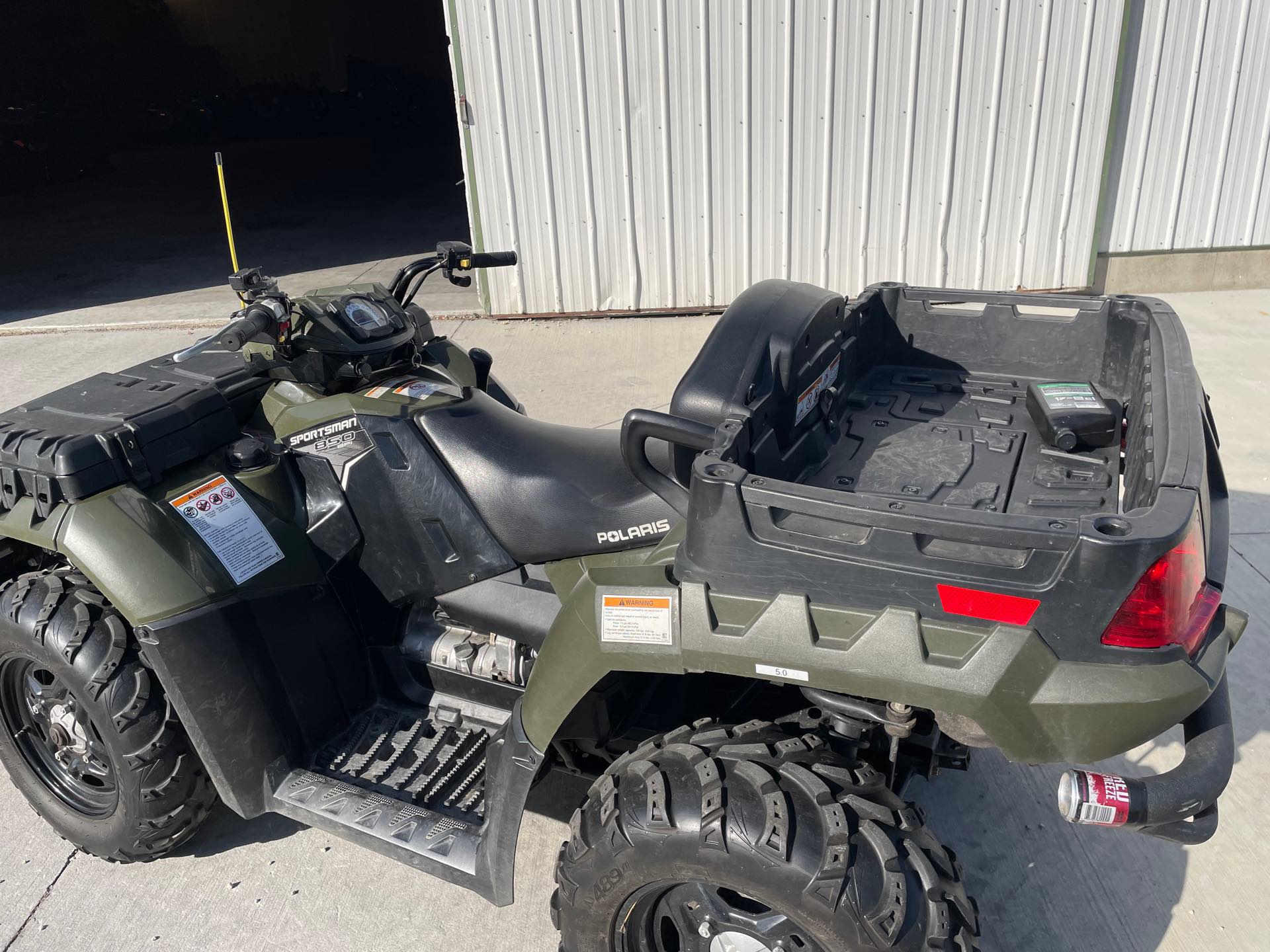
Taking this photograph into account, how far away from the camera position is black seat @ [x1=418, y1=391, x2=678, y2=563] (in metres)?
2.25

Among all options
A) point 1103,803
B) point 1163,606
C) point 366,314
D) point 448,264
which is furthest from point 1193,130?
point 1103,803

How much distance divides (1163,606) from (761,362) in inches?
42.8

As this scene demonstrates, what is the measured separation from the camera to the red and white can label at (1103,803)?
5.11ft

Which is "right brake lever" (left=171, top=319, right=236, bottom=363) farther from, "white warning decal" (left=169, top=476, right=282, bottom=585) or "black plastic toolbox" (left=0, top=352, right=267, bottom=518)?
"white warning decal" (left=169, top=476, right=282, bottom=585)

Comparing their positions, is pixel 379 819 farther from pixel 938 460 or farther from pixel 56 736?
pixel 938 460

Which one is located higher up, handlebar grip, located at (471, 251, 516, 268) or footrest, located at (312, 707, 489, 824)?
handlebar grip, located at (471, 251, 516, 268)

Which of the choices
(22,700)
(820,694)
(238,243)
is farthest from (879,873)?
(238,243)

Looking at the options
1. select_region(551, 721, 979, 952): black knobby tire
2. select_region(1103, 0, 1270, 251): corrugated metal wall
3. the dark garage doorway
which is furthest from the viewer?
the dark garage doorway

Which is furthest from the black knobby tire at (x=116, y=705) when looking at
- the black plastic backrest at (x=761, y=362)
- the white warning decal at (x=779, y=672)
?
the white warning decal at (x=779, y=672)

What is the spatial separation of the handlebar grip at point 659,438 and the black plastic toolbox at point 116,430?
1.24 meters

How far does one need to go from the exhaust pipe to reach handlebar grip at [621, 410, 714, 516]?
2.78 ft

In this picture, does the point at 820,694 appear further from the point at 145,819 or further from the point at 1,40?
the point at 1,40

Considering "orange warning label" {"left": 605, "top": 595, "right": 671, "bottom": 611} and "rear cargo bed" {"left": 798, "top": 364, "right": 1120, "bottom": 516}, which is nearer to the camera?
"orange warning label" {"left": 605, "top": 595, "right": 671, "bottom": 611}

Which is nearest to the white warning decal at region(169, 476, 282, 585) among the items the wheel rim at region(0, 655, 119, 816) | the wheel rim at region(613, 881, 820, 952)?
the wheel rim at region(0, 655, 119, 816)
